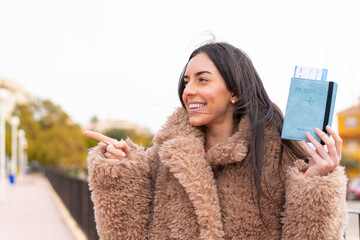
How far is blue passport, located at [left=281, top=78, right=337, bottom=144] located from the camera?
5.27 ft

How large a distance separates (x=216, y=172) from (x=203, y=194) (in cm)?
17

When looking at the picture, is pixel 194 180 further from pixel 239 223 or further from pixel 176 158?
pixel 239 223

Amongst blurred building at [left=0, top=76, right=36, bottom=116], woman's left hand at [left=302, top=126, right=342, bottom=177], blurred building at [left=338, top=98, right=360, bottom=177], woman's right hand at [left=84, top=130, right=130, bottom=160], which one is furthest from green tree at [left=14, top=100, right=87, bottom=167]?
woman's left hand at [left=302, top=126, right=342, bottom=177]

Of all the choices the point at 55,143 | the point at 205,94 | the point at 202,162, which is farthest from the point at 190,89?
the point at 55,143

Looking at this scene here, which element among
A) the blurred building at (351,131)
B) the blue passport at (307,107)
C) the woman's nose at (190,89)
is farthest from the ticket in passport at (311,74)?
the blurred building at (351,131)

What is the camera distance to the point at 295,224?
1.64 metres

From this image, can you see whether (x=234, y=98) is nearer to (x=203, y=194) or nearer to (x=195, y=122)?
(x=195, y=122)

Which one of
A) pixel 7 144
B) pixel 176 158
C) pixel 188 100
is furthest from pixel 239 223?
pixel 7 144

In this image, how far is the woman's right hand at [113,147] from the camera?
1933mm

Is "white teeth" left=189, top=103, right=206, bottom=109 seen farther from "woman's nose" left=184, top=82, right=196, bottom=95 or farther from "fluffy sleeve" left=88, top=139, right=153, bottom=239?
"fluffy sleeve" left=88, top=139, right=153, bottom=239

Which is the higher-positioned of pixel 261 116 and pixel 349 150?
pixel 261 116

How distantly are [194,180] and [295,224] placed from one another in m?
0.43

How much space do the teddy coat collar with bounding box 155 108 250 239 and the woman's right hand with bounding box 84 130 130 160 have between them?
0.17 metres

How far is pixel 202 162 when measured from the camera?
183 centimetres
